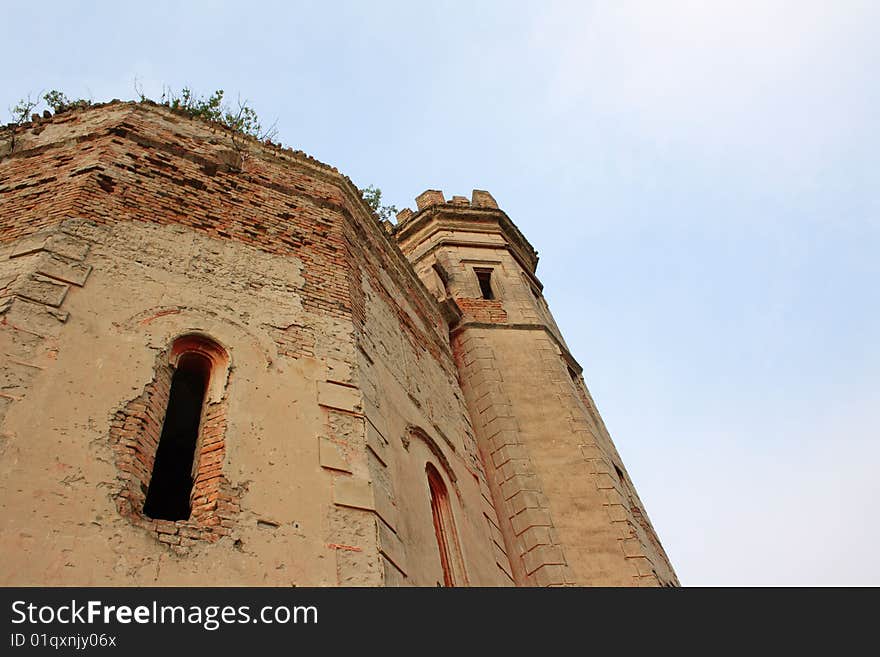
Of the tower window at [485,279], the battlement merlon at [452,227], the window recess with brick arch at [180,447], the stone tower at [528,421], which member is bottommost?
the window recess with brick arch at [180,447]

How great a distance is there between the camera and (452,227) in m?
14.7

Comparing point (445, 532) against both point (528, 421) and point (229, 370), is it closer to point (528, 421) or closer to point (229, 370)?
point (229, 370)

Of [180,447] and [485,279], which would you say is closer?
[180,447]

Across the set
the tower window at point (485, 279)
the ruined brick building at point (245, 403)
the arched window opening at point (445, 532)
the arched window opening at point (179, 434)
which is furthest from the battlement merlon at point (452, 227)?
the arched window opening at point (179, 434)

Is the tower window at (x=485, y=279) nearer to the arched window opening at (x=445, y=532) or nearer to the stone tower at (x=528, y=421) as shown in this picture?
the stone tower at (x=528, y=421)

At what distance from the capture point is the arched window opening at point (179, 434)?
221 inches

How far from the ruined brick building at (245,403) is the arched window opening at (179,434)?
2cm

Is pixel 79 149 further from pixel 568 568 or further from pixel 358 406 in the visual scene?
pixel 568 568

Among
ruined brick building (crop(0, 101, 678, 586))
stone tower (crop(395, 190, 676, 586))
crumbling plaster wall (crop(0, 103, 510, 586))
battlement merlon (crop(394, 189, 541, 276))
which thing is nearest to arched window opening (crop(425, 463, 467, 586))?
ruined brick building (crop(0, 101, 678, 586))

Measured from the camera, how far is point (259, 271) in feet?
21.8

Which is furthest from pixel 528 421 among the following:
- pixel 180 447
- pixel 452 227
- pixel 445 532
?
pixel 452 227

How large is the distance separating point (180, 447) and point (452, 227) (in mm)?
9674
